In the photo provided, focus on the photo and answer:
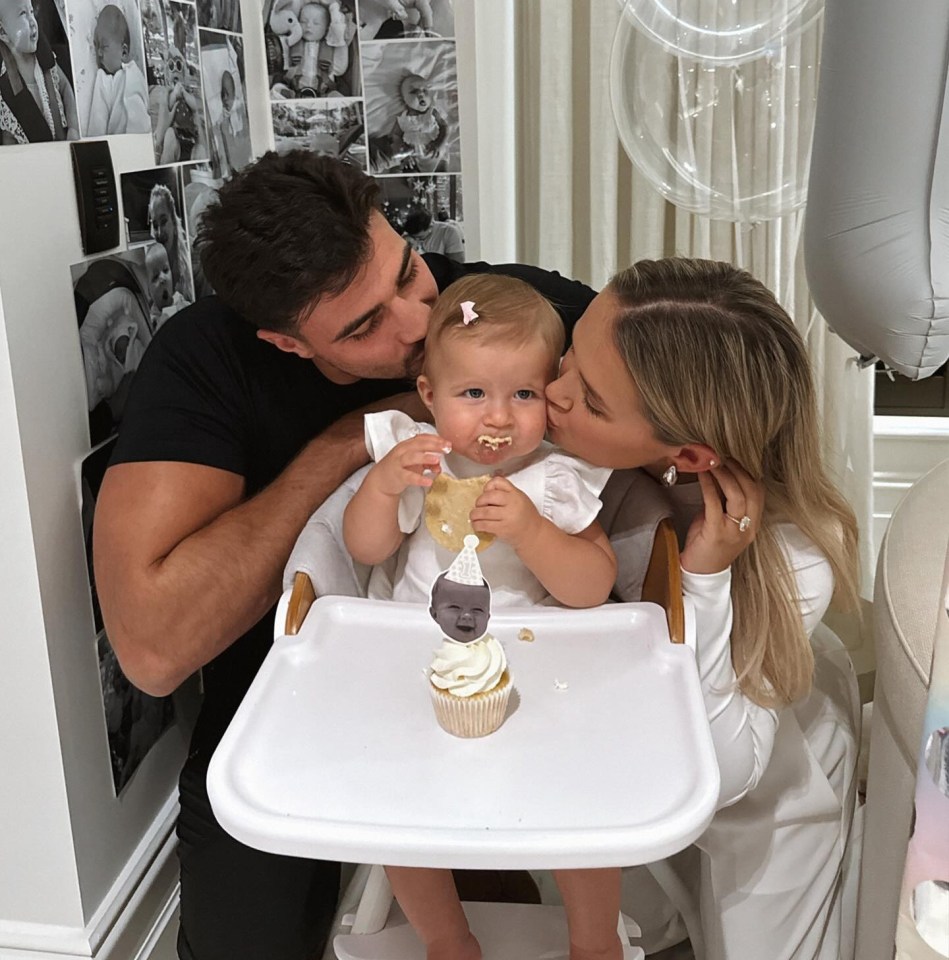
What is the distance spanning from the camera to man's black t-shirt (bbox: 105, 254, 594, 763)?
1.42m

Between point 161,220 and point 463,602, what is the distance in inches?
37.4

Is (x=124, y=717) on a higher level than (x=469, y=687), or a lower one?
lower

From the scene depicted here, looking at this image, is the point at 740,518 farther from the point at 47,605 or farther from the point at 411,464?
the point at 47,605

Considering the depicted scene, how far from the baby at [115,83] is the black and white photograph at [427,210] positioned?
Answer: 0.62m

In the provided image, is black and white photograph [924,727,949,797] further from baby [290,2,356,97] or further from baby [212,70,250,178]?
baby [290,2,356,97]

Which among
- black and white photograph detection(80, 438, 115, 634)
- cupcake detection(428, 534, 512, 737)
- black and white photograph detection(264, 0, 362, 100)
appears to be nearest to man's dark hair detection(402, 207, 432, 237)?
black and white photograph detection(264, 0, 362, 100)

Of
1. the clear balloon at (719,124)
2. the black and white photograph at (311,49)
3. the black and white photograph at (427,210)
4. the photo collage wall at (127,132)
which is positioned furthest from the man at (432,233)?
the clear balloon at (719,124)

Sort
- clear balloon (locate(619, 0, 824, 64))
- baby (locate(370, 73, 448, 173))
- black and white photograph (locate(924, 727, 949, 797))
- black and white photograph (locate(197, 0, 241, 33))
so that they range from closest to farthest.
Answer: black and white photograph (locate(924, 727, 949, 797)) < clear balloon (locate(619, 0, 824, 64)) < black and white photograph (locate(197, 0, 241, 33)) < baby (locate(370, 73, 448, 173))

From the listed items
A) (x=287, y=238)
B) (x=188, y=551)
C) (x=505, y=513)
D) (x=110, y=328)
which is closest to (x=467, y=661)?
(x=505, y=513)

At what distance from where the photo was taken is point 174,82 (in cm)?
170

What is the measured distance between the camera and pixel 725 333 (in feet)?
3.79

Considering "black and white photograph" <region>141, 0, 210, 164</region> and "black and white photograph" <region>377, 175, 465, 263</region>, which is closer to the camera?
"black and white photograph" <region>141, 0, 210, 164</region>

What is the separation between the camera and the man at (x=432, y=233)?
6.98 ft

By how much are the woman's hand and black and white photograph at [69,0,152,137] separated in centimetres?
97
